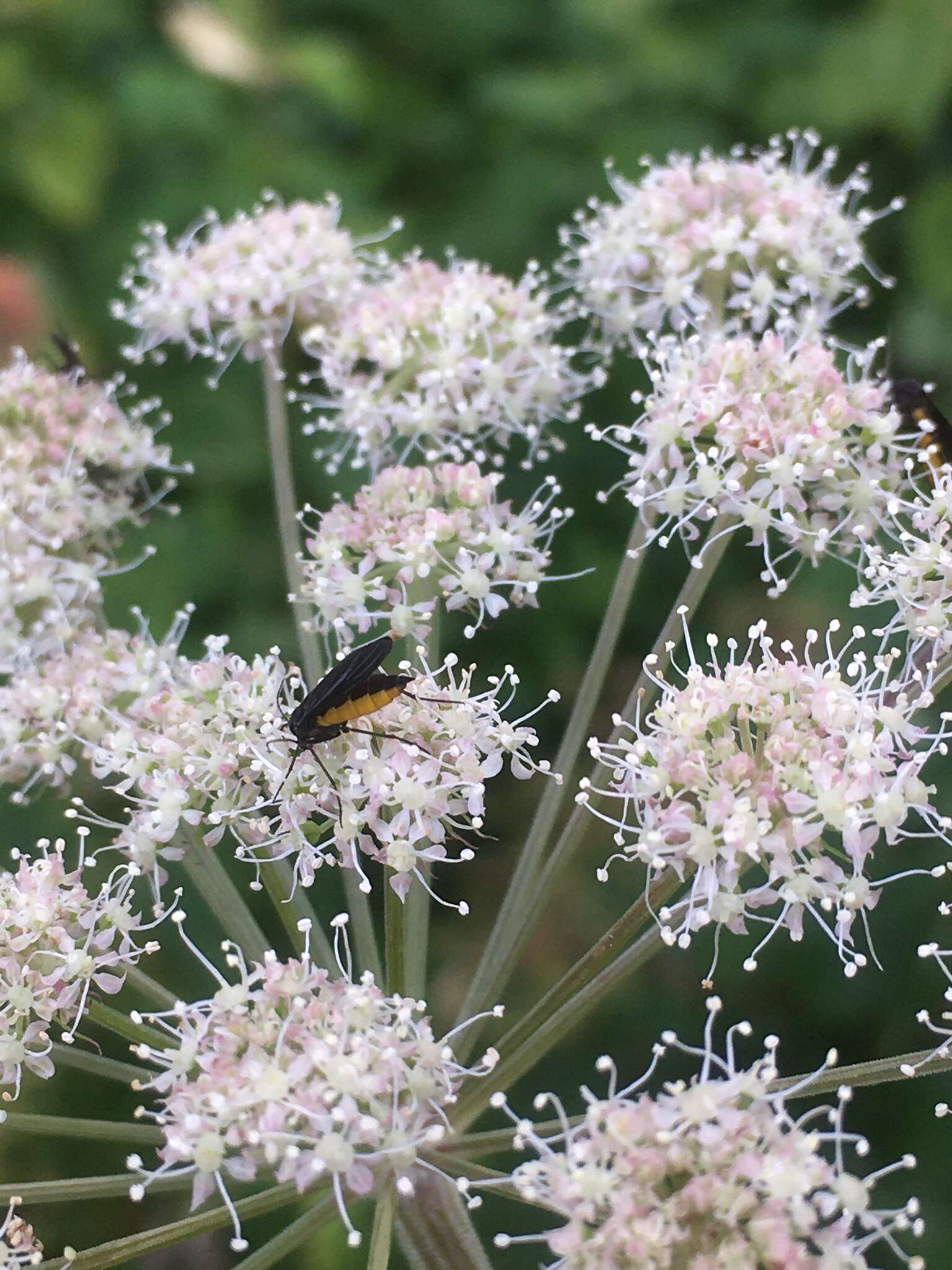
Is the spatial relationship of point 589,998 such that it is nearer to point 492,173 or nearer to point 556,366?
point 556,366

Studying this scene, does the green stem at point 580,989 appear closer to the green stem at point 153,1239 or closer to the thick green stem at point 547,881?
the thick green stem at point 547,881

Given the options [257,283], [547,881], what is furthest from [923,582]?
[257,283]

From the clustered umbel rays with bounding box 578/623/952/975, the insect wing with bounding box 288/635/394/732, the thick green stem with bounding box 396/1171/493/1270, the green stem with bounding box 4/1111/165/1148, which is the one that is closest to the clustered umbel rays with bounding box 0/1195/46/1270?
the green stem with bounding box 4/1111/165/1148

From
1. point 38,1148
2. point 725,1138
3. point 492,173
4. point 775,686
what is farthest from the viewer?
point 492,173

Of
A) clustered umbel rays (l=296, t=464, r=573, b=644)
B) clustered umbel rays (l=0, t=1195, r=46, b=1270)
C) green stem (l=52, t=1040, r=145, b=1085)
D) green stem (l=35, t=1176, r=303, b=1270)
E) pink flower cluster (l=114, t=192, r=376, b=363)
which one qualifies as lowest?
green stem (l=35, t=1176, r=303, b=1270)

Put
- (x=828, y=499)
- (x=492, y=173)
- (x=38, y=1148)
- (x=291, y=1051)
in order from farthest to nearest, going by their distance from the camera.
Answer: (x=492, y=173) < (x=38, y=1148) < (x=828, y=499) < (x=291, y=1051)

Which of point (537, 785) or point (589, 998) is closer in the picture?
point (589, 998)

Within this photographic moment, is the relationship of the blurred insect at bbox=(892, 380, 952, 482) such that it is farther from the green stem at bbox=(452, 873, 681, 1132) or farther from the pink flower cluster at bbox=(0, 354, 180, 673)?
the pink flower cluster at bbox=(0, 354, 180, 673)

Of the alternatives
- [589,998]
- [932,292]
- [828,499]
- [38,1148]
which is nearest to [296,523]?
[828,499]
